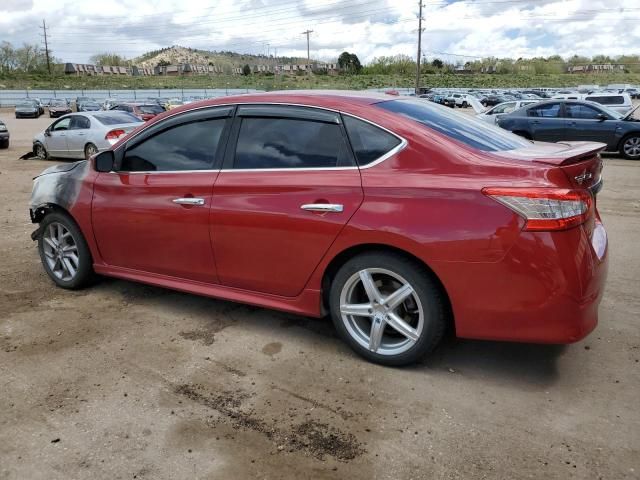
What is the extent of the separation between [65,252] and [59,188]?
56 cm

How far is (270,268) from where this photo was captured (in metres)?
3.66

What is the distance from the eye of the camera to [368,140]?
3.36 m

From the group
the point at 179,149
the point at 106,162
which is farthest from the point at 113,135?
the point at 179,149

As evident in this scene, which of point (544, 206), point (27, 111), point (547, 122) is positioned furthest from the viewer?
point (27, 111)

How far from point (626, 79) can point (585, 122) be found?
397 ft

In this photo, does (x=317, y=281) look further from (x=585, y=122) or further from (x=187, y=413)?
(x=585, y=122)

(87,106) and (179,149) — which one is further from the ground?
(87,106)

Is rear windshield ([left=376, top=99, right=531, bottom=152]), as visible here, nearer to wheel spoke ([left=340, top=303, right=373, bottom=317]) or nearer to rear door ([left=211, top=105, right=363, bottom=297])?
rear door ([left=211, top=105, right=363, bottom=297])

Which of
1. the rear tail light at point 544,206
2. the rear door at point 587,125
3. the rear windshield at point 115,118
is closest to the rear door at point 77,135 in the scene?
the rear windshield at point 115,118

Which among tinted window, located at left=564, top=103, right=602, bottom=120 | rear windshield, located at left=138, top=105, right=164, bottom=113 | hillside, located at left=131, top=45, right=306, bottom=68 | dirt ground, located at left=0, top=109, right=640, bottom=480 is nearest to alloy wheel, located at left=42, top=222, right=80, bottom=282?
dirt ground, located at left=0, top=109, right=640, bottom=480

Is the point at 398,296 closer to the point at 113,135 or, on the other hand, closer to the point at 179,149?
the point at 179,149

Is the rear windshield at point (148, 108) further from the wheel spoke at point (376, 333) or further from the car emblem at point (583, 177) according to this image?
the car emblem at point (583, 177)

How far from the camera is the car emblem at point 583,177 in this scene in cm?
304

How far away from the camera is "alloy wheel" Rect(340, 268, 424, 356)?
10.8 ft
